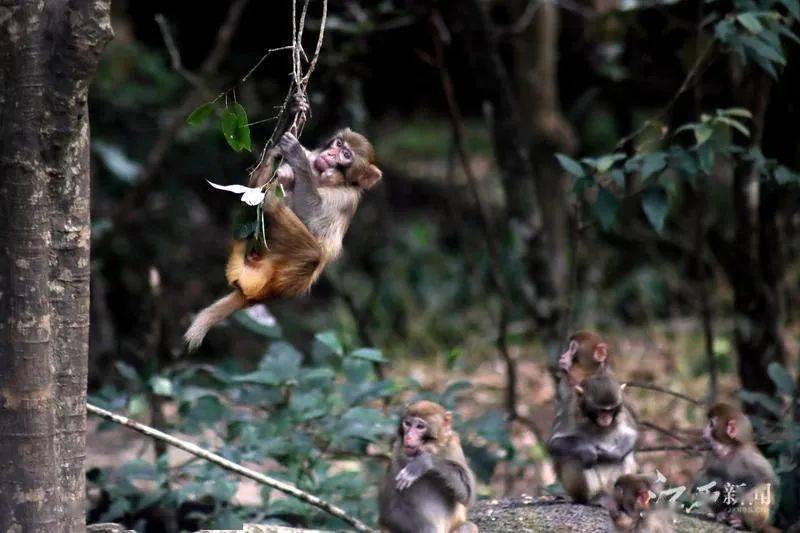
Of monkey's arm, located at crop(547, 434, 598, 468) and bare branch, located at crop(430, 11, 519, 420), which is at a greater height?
bare branch, located at crop(430, 11, 519, 420)

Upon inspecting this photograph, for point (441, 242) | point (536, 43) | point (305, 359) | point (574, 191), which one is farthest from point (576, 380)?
point (441, 242)

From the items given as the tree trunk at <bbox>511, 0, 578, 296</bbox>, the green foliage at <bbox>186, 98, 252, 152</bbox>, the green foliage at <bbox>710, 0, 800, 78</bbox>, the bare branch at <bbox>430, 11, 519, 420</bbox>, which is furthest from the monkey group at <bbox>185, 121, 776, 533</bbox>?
the tree trunk at <bbox>511, 0, 578, 296</bbox>

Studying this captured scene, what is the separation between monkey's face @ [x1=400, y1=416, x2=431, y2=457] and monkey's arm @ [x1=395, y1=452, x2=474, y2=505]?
0.04 meters

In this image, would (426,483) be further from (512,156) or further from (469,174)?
(512,156)

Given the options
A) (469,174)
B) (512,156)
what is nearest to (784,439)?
(469,174)

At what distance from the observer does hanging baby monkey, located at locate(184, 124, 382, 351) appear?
4.36 meters

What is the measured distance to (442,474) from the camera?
4.35 metres

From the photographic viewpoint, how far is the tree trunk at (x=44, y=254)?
338 cm

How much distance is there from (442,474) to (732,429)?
139 centimetres

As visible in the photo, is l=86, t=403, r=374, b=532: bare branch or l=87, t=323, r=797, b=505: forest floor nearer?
l=86, t=403, r=374, b=532: bare branch

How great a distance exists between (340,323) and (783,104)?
5.34m

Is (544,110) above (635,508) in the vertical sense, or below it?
above

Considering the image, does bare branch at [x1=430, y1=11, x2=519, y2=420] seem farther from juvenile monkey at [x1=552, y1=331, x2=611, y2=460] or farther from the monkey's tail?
the monkey's tail

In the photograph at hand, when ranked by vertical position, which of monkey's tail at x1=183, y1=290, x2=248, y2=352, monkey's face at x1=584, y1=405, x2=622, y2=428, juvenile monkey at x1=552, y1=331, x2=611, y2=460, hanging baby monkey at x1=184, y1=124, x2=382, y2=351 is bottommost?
monkey's face at x1=584, y1=405, x2=622, y2=428
